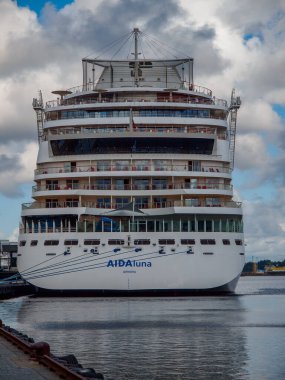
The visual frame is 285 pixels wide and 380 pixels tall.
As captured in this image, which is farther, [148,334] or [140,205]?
[140,205]

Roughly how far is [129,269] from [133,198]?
23.4 ft

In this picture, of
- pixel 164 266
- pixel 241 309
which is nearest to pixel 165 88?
pixel 164 266

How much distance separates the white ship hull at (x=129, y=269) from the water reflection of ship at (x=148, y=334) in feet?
7.97

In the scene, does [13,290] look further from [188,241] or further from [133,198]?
[188,241]

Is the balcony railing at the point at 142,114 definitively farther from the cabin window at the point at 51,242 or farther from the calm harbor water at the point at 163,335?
the calm harbor water at the point at 163,335

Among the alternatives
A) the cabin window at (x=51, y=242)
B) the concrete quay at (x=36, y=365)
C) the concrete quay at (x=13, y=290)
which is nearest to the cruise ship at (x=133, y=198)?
the cabin window at (x=51, y=242)

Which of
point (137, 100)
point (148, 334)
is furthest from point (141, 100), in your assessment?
point (148, 334)

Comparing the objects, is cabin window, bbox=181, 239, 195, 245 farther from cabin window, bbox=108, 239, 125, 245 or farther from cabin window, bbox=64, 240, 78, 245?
cabin window, bbox=64, 240, 78, 245

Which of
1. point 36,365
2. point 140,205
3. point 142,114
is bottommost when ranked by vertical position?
point 36,365

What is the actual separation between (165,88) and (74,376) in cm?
5878

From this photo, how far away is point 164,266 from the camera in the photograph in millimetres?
67062

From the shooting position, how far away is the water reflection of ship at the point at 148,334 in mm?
29750

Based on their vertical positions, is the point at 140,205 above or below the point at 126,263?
above

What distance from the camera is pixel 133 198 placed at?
71750 millimetres
